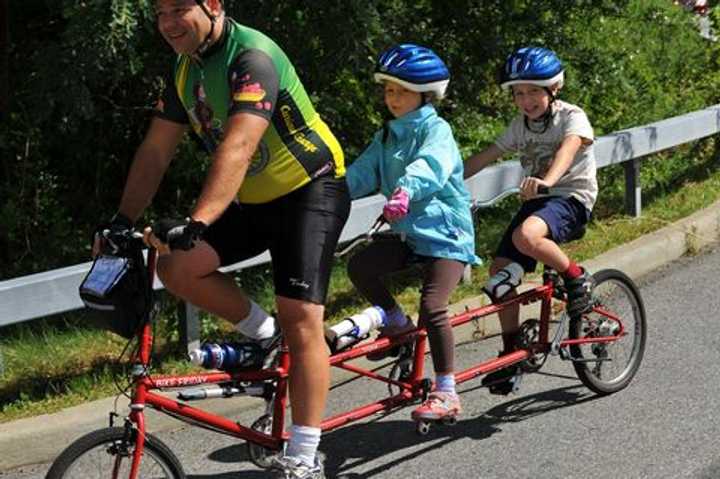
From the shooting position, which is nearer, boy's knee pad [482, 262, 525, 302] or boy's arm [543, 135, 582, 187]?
boy's arm [543, 135, 582, 187]

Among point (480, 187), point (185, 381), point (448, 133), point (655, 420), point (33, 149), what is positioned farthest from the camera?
point (33, 149)

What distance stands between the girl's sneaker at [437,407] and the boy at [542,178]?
597 millimetres

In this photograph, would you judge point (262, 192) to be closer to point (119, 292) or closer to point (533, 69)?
point (119, 292)

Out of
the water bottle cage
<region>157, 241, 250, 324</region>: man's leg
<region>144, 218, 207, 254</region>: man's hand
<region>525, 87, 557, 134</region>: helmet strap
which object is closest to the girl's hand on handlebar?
<region>525, 87, 557, 134</region>: helmet strap

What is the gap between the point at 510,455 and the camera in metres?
5.31

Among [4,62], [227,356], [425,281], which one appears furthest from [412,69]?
[4,62]

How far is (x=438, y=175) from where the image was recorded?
16.6 feet

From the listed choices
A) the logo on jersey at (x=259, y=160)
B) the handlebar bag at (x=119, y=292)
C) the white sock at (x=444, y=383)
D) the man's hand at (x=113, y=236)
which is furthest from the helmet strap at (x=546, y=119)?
the handlebar bag at (x=119, y=292)

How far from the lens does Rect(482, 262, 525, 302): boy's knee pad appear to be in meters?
5.71

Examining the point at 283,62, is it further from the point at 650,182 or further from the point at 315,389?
the point at 650,182

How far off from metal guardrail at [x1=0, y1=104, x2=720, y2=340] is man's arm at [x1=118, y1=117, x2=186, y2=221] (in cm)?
121

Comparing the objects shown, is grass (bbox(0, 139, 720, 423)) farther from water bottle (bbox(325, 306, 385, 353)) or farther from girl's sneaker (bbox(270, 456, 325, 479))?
girl's sneaker (bbox(270, 456, 325, 479))

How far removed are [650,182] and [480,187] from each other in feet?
9.92

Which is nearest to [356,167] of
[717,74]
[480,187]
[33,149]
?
[480,187]
